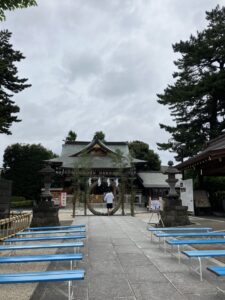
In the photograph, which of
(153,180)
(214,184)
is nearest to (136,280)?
(214,184)

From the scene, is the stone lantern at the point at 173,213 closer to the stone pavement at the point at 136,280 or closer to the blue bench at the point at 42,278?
the stone pavement at the point at 136,280

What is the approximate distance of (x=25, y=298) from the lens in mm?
3979

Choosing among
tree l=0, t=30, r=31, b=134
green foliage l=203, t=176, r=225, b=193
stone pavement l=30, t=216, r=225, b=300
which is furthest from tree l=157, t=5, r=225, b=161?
stone pavement l=30, t=216, r=225, b=300

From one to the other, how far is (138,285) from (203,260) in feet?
6.82

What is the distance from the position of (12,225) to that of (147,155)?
120ft

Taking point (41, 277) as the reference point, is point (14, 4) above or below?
above

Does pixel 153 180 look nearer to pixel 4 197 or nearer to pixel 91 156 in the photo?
pixel 91 156

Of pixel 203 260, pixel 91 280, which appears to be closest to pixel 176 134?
pixel 203 260

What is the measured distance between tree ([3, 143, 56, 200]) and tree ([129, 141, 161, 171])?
15115mm

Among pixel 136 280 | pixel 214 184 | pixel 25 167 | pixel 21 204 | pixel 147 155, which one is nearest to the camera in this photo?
pixel 136 280

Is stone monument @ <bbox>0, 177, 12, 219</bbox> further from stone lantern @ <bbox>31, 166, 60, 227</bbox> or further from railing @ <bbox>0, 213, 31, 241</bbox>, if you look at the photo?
stone lantern @ <bbox>31, 166, 60, 227</bbox>

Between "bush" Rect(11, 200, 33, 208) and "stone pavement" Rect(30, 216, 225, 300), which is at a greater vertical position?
"bush" Rect(11, 200, 33, 208)

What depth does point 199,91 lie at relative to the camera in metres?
23.4

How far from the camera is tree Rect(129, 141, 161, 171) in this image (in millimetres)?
44719
